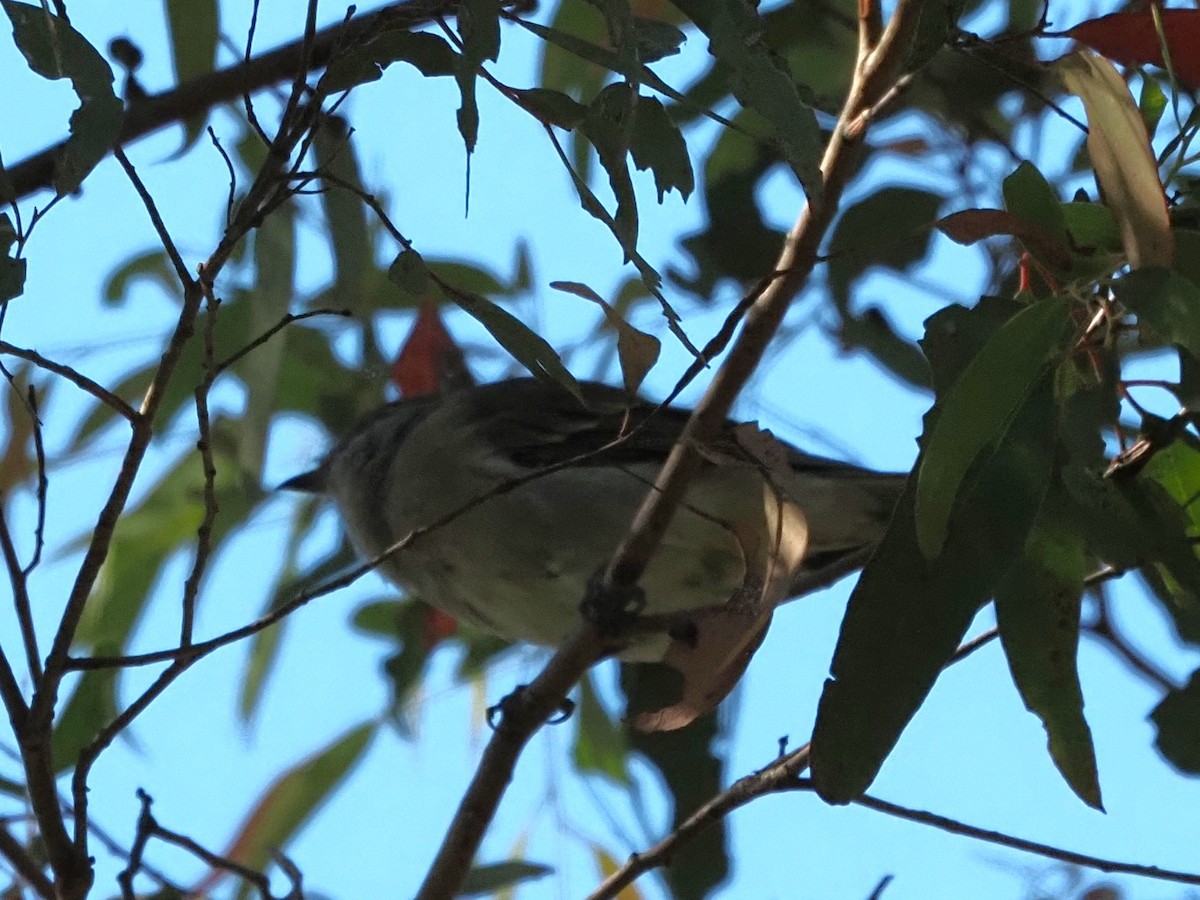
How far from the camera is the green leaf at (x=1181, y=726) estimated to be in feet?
4.57

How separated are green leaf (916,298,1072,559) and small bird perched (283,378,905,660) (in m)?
0.95

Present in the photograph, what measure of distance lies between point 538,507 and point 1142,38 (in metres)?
1.34

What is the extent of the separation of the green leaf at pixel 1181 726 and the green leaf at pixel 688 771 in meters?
0.57

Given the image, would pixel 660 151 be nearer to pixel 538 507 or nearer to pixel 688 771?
pixel 688 771

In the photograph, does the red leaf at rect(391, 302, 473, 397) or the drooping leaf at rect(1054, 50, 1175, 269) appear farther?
the red leaf at rect(391, 302, 473, 397)

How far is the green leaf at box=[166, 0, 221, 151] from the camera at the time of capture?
186cm

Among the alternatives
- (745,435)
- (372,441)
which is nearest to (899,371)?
(745,435)

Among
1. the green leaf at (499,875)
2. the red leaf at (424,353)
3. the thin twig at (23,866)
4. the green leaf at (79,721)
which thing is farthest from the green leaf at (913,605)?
the red leaf at (424,353)

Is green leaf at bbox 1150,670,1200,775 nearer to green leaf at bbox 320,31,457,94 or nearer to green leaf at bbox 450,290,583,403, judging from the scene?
green leaf at bbox 450,290,583,403

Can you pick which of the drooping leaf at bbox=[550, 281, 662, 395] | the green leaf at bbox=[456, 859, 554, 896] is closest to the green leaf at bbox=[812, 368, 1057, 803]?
the drooping leaf at bbox=[550, 281, 662, 395]

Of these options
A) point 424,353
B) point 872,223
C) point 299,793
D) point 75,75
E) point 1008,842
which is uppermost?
point 424,353

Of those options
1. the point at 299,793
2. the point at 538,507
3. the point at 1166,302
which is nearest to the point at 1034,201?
the point at 1166,302

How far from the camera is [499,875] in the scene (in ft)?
5.62

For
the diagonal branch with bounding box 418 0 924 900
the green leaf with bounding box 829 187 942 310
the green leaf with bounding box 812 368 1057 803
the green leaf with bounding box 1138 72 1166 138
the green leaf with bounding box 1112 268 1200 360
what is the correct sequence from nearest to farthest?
1. the green leaf with bounding box 1112 268 1200 360
2. the green leaf with bounding box 812 368 1057 803
3. the green leaf with bounding box 1138 72 1166 138
4. the diagonal branch with bounding box 418 0 924 900
5. the green leaf with bounding box 829 187 942 310
